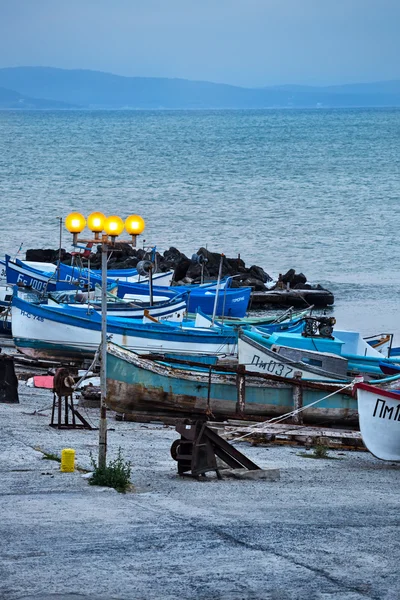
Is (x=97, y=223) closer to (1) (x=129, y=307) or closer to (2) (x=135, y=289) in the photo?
(1) (x=129, y=307)

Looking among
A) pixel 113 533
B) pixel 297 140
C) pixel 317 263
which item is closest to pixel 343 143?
pixel 297 140

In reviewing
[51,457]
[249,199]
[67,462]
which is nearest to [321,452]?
[51,457]

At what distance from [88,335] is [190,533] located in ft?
54.3

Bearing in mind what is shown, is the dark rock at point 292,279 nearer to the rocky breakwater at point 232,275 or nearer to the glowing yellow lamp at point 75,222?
the rocky breakwater at point 232,275

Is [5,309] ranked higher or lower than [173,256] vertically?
lower

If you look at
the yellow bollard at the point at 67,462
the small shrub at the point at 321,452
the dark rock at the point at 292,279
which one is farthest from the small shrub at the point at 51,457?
the dark rock at the point at 292,279

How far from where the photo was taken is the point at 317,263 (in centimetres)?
5278

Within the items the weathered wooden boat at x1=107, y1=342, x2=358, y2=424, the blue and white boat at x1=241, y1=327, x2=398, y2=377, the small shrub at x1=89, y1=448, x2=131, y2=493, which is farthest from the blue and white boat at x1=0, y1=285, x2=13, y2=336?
the small shrub at x1=89, y1=448, x2=131, y2=493

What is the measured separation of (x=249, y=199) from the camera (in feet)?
281

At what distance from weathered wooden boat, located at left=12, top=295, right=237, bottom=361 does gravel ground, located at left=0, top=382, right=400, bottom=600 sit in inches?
397

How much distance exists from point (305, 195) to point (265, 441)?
73.6 m

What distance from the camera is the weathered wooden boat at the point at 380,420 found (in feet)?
56.9

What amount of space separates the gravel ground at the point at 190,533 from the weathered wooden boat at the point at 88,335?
10.1m

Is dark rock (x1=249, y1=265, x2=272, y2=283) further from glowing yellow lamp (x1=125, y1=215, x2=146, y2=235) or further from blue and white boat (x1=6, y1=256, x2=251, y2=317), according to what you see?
glowing yellow lamp (x1=125, y1=215, x2=146, y2=235)
